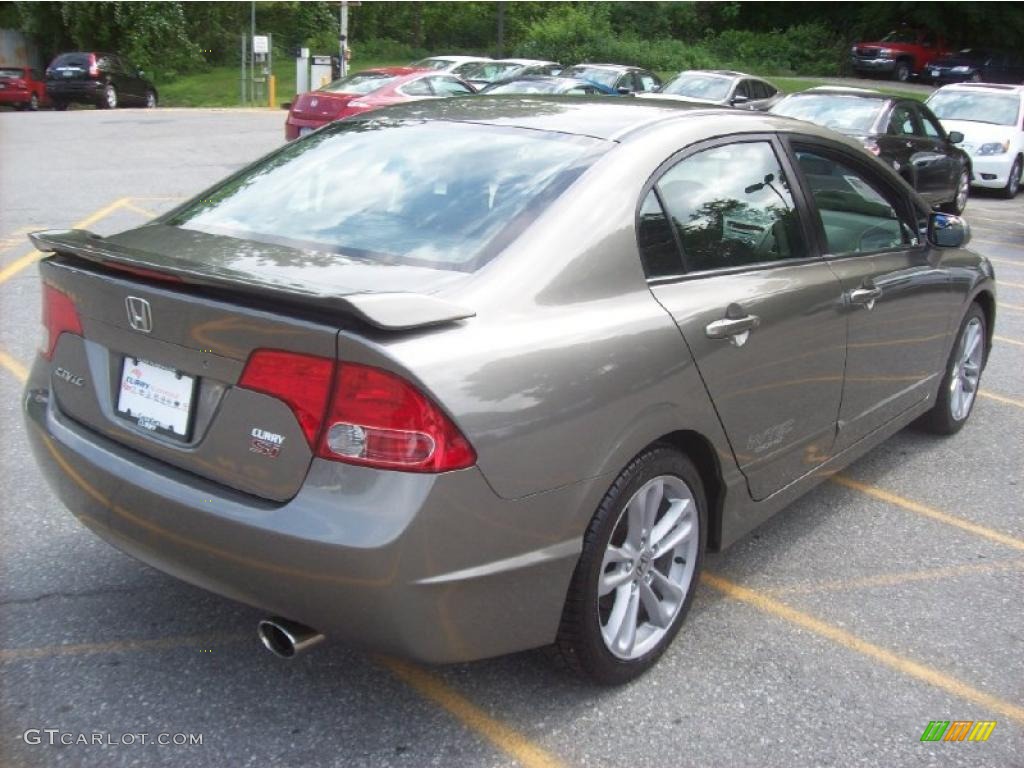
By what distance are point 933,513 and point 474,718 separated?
8.37 feet

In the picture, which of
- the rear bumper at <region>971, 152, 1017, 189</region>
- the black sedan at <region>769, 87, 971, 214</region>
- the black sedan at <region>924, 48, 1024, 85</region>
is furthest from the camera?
the black sedan at <region>924, 48, 1024, 85</region>

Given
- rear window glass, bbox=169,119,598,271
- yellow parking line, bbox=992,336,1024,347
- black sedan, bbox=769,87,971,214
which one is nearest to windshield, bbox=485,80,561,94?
black sedan, bbox=769,87,971,214

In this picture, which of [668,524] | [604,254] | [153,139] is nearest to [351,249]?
[604,254]

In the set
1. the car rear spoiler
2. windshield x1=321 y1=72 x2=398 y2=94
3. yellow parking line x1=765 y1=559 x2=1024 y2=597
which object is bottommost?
yellow parking line x1=765 y1=559 x2=1024 y2=597

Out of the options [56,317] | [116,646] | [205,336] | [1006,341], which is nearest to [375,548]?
[205,336]

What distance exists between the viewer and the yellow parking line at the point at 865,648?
3.11m

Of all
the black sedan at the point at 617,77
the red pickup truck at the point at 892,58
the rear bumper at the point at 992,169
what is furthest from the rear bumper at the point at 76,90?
the red pickup truck at the point at 892,58

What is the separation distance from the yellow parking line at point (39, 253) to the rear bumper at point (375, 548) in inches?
230

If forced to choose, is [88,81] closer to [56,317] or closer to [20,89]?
[20,89]

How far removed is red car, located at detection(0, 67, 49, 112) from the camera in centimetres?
2712

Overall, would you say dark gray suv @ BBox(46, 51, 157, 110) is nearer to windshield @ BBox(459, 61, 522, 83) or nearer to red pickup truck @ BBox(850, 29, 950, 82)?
windshield @ BBox(459, 61, 522, 83)

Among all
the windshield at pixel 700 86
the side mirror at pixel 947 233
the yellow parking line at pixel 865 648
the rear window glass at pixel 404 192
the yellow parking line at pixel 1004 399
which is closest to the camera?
the rear window glass at pixel 404 192

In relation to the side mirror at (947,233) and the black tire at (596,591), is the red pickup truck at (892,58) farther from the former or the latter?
the black tire at (596,591)

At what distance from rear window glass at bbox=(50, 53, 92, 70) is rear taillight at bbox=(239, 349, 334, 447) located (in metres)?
27.7
